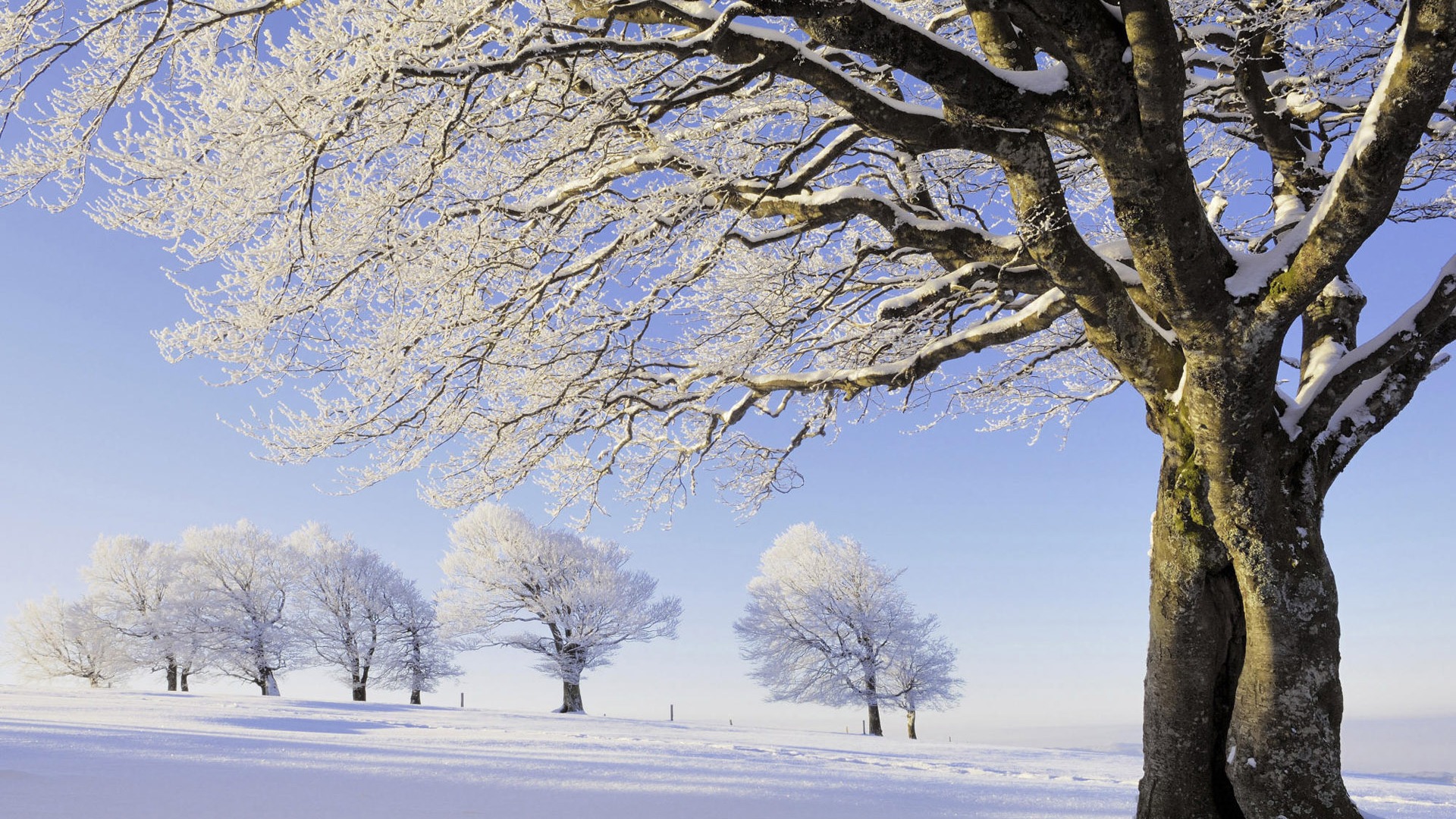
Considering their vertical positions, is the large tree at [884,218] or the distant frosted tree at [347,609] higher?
the large tree at [884,218]

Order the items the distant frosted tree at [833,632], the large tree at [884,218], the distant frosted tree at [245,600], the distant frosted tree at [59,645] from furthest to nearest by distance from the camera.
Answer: the distant frosted tree at [59,645], the distant frosted tree at [245,600], the distant frosted tree at [833,632], the large tree at [884,218]

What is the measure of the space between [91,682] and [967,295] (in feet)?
127

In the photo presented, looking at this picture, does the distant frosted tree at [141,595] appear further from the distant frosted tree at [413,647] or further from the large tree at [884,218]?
the large tree at [884,218]

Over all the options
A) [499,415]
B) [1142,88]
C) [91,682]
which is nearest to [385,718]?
[499,415]

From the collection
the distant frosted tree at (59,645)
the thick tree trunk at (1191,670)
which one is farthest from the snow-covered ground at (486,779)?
the distant frosted tree at (59,645)

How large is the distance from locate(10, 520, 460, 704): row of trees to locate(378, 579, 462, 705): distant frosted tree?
3cm

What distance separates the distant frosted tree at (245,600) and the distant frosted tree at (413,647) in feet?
10.5

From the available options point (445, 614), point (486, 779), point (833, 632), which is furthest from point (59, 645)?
point (486, 779)

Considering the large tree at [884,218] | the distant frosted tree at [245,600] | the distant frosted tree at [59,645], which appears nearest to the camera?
the large tree at [884,218]

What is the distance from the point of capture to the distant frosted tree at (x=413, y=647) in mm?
30781

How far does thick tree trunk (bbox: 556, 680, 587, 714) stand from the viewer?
2677cm

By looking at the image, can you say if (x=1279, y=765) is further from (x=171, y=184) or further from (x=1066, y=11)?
(x=171, y=184)

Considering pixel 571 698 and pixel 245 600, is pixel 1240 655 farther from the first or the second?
pixel 245 600

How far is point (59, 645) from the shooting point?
32.8 m
